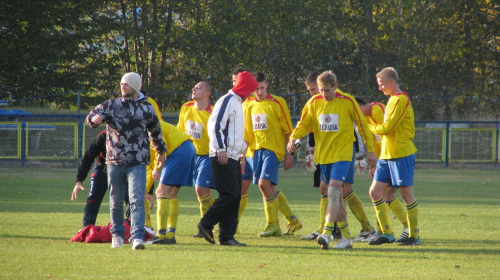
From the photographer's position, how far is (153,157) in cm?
895

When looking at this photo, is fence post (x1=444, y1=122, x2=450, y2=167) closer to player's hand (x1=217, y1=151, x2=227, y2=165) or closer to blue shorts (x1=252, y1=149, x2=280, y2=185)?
blue shorts (x1=252, y1=149, x2=280, y2=185)

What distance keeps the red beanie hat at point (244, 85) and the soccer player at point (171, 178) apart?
37.1 inches

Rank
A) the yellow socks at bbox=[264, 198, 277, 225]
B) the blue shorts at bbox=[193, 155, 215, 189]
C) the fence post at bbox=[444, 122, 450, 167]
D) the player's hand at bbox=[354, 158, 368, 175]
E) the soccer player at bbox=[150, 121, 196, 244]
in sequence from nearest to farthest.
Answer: the soccer player at bbox=[150, 121, 196, 244], the player's hand at bbox=[354, 158, 368, 175], the blue shorts at bbox=[193, 155, 215, 189], the yellow socks at bbox=[264, 198, 277, 225], the fence post at bbox=[444, 122, 450, 167]

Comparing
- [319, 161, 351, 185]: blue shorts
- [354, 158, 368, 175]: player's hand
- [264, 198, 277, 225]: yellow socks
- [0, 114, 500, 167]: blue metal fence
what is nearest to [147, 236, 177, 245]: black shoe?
[264, 198, 277, 225]: yellow socks

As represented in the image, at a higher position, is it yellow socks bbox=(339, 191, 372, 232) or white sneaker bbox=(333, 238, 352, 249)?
yellow socks bbox=(339, 191, 372, 232)

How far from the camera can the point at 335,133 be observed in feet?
27.6

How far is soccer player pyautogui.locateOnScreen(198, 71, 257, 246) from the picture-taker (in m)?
8.11

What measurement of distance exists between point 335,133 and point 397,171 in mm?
906

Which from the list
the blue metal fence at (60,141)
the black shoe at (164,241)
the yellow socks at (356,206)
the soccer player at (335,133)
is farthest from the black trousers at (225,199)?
the blue metal fence at (60,141)

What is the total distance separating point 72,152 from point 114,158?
1820 cm

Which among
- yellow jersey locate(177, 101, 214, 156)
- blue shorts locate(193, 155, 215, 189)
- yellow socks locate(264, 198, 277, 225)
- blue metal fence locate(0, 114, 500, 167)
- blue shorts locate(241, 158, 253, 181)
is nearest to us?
blue shorts locate(193, 155, 215, 189)

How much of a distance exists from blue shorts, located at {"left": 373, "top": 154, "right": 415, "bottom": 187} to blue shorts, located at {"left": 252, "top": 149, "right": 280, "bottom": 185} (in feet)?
4.93

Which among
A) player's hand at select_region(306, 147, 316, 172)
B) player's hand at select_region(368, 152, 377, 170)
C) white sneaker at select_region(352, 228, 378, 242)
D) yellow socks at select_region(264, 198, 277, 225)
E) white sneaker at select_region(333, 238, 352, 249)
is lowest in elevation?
white sneaker at select_region(352, 228, 378, 242)

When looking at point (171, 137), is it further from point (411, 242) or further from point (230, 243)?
point (411, 242)
